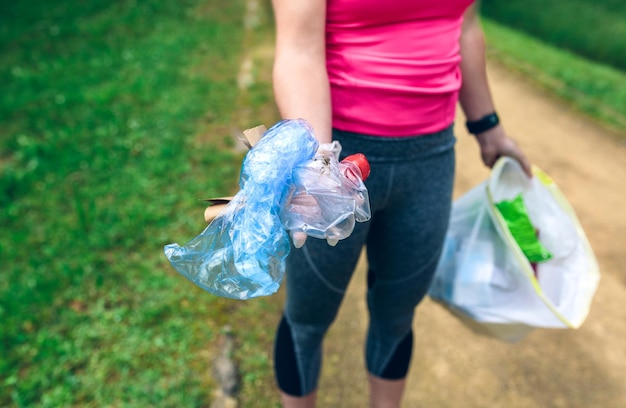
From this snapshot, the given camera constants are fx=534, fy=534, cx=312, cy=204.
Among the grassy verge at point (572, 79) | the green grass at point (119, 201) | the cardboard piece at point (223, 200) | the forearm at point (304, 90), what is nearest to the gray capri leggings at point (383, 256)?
the forearm at point (304, 90)

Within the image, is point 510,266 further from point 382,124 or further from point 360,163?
point 360,163

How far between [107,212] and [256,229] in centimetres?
237

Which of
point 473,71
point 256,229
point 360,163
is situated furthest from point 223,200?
point 473,71

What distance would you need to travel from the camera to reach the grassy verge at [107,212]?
6.75ft

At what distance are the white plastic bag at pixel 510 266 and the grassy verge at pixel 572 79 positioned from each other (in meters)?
3.32

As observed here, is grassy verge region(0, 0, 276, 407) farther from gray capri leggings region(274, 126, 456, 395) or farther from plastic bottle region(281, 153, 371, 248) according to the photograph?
plastic bottle region(281, 153, 371, 248)

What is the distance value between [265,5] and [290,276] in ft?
28.3

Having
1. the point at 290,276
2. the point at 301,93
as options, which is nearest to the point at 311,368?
the point at 290,276

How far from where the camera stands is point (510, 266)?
158 centimetres

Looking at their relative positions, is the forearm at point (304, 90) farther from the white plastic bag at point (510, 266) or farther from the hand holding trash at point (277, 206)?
the white plastic bag at point (510, 266)

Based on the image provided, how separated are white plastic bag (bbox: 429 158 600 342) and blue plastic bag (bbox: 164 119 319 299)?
0.90 meters

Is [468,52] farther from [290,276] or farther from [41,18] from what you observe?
[41,18]

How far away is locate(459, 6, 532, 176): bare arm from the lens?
1452mm

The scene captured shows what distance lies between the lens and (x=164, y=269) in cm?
260
